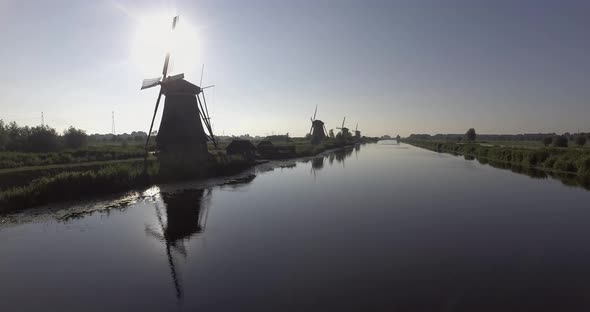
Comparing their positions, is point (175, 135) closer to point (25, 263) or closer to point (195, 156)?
point (195, 156)

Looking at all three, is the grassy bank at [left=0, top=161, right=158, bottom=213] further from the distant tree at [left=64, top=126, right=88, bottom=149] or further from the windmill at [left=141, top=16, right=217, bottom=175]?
the distant tree at [left=64, top=126, right=88, bottom=149]

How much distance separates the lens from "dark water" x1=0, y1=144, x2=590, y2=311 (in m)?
7.48

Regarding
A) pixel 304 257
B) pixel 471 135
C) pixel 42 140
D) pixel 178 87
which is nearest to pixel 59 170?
pixel 178 87

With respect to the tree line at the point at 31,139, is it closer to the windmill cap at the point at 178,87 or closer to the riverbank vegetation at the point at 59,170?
the riverbank vegetation at the point at 59,170

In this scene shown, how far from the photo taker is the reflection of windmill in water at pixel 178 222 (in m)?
10.5

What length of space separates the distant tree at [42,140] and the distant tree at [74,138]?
4.15 meters

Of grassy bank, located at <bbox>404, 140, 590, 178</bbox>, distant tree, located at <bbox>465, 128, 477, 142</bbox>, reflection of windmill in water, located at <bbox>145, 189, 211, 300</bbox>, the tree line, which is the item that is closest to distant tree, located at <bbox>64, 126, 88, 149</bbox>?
the tree line

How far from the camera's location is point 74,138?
165ft

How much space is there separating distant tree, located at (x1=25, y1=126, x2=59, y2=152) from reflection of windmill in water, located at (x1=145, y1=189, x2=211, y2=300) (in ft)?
111

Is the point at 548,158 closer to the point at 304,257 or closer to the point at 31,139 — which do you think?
the point at 304,257

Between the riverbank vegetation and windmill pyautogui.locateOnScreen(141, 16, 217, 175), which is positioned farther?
windmill pyautogui.locateOnScreen(141, 16, 217, 175)

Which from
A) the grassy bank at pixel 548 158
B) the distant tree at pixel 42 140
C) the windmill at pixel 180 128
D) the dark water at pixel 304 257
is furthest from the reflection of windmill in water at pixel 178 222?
the distant tree at pixel 42 140

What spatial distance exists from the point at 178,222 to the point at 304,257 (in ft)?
21.7

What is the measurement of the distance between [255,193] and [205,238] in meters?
9.56
